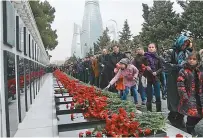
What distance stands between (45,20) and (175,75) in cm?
3372

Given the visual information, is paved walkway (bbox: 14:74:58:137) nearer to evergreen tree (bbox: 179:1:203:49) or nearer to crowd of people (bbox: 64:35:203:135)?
crowd of people (bbox: 64:35:203:135)

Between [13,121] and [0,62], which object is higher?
[0,62]

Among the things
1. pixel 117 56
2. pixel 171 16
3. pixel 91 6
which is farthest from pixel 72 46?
pixel 117 56

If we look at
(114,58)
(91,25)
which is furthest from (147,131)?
(91,25)

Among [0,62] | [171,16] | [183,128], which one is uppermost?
[171,16]

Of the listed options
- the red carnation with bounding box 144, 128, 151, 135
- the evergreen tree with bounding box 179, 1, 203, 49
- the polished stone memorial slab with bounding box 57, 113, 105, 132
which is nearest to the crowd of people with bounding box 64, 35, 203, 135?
the red carnation with bounding box 144, 128, 151, 135

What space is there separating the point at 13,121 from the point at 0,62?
1116 mm

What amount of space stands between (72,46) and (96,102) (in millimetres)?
104378

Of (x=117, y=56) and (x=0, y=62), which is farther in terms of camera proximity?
(x=117, y=56)

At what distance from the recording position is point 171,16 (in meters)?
30.1

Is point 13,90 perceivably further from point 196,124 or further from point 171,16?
point 171,16

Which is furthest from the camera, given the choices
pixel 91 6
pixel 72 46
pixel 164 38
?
pixel 72 46

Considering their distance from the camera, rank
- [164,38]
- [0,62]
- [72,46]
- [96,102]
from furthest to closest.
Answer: [72,46] → [164,38] → [96,102] → [0,62]

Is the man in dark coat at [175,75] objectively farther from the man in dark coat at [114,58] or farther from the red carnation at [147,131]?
the man in dark coat at [114,58]
